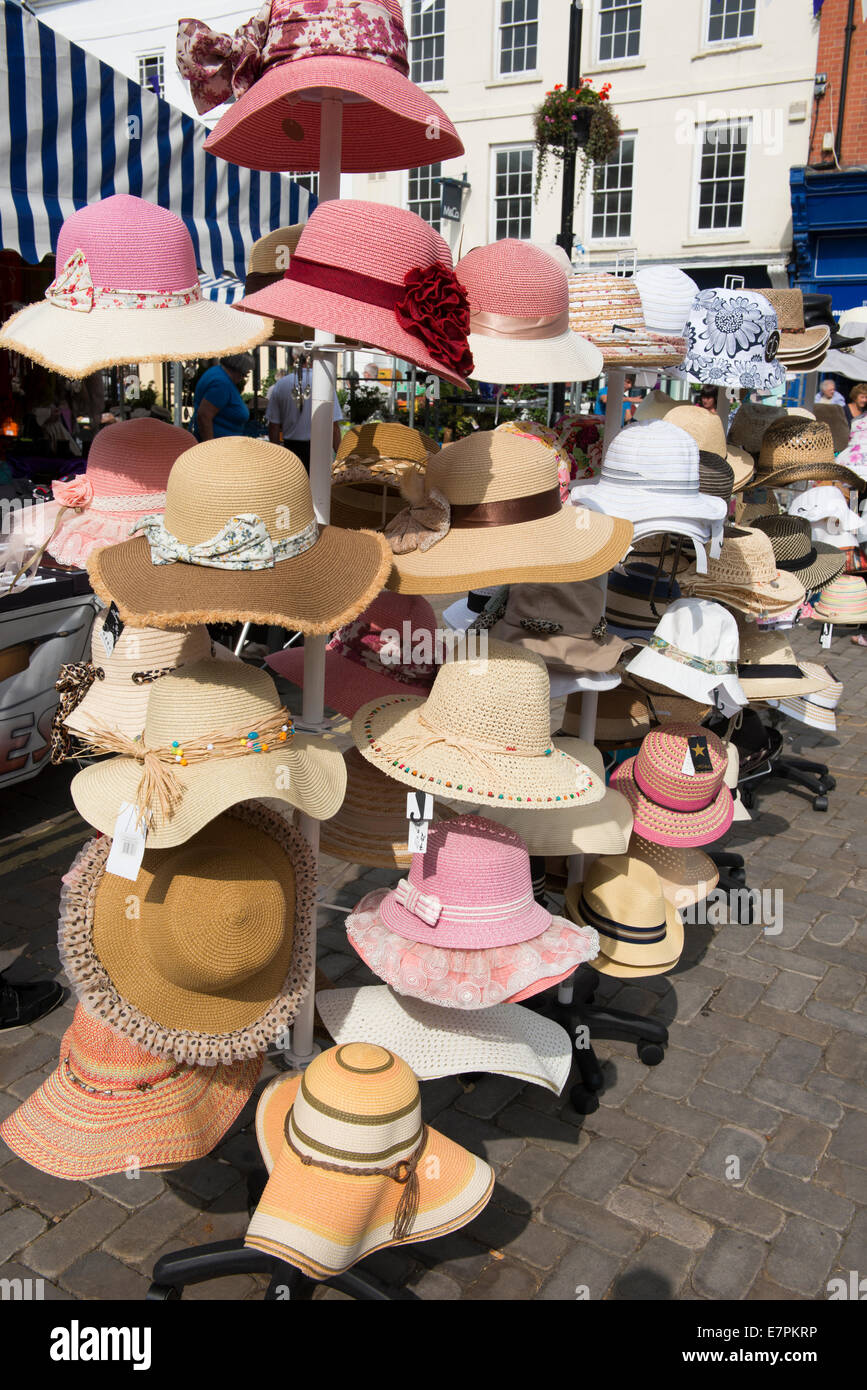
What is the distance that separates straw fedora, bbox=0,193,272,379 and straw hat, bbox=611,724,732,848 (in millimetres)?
1976

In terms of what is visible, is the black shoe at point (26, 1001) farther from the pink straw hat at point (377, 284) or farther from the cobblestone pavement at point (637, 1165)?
the pink straw hat at point (377, 284)

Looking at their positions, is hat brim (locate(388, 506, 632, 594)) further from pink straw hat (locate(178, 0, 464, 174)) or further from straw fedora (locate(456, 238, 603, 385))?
pink straw hat (locate(178, 0, 464, 174))

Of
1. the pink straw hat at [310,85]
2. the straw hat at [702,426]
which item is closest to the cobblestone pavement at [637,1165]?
the straw hat at [702,426]

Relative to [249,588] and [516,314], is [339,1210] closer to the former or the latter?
[249,588]

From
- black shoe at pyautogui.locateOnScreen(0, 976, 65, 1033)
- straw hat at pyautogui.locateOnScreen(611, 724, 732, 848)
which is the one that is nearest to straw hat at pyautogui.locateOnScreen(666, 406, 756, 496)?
straw hat at pyautogui.locateOnScreen(611, 724, 732, 848)

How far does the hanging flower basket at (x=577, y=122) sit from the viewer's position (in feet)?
33.6

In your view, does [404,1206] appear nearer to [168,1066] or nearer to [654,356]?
[168,1066]

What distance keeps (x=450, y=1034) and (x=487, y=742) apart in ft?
2.54

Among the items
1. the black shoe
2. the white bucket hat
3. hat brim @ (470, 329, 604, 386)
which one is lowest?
the black shoe

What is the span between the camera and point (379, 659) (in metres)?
3.15

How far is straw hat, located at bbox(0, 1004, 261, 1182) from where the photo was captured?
7.23 feet

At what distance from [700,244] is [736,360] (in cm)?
1530

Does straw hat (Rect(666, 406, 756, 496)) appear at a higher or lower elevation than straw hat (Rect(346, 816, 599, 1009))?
higher

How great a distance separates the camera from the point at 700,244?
701 inches
